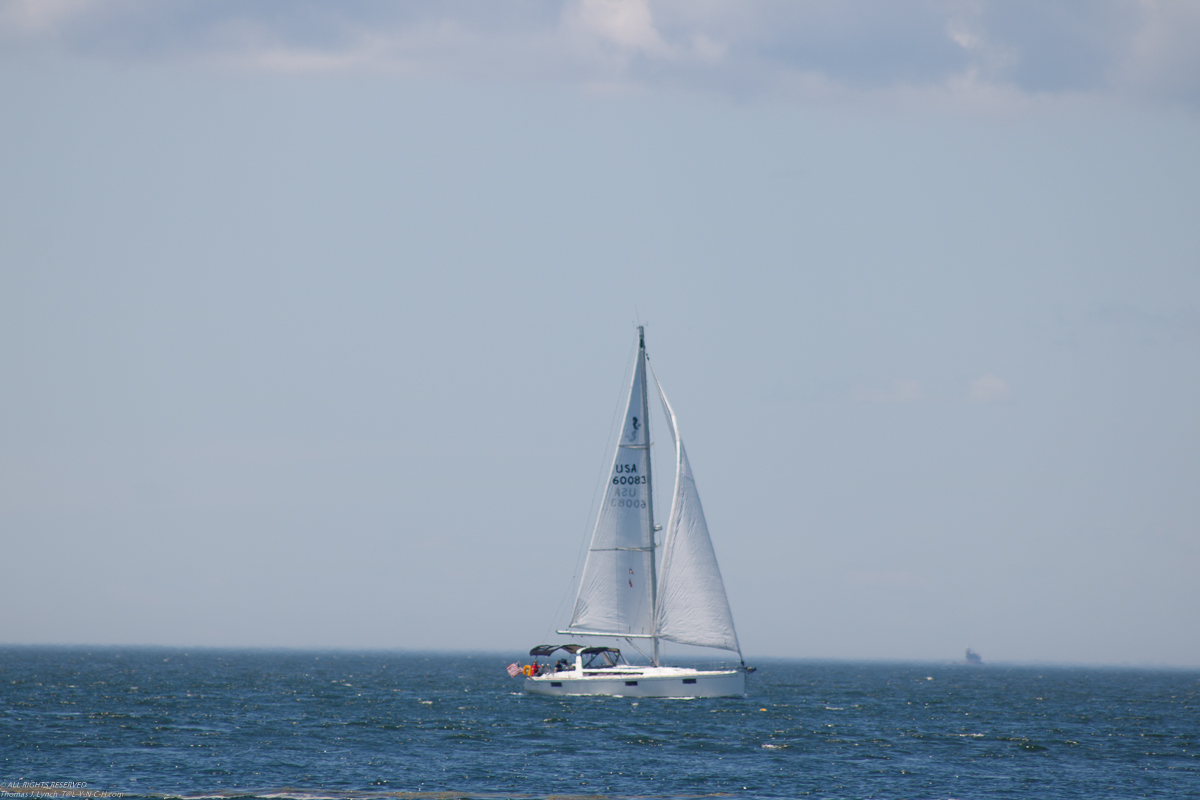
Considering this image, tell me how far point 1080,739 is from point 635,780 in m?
27.4

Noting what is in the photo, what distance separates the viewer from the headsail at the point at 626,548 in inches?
2598

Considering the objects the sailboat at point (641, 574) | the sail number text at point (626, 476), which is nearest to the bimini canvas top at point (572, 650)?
the sailboat at point (641, 574)

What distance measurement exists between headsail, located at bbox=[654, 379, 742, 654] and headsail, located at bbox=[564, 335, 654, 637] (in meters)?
0.91

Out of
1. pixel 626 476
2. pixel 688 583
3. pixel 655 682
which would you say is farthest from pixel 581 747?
pixel 626 476

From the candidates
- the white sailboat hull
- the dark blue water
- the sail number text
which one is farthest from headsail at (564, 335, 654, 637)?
the dark blue water

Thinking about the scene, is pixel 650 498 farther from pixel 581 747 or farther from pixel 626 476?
pixel 581 747

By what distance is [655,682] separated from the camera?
62688mm

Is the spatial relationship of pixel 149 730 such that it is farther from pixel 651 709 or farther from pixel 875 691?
pixel 875 691

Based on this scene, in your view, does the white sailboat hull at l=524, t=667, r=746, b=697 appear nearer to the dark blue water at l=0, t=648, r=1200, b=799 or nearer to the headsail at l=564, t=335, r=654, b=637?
the dark blue water at l=0, t=648, r=1200, b=799

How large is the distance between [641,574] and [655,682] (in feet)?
19.7

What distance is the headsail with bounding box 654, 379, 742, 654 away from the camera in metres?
65.2

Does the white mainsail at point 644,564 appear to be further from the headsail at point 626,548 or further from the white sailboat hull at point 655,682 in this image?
the white sailboat hull at point 655,682

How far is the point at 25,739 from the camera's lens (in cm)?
5028

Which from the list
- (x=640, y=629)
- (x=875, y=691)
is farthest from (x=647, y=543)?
(x=875, y=691)
